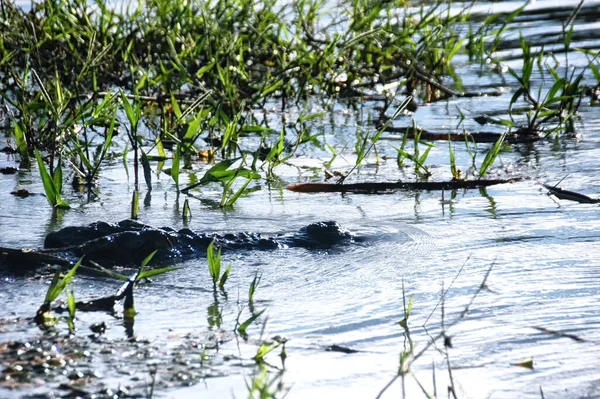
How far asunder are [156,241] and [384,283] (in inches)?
27.2

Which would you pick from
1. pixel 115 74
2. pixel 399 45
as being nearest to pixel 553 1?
pixel 399 45

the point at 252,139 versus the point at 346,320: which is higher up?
the point at 252,139

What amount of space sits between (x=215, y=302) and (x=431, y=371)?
68cm

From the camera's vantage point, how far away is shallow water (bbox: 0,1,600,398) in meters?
2.17

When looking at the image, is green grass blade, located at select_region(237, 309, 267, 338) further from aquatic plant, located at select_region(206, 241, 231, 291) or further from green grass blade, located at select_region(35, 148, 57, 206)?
green grass blade, located at select_region(35, 148, 57, 206)

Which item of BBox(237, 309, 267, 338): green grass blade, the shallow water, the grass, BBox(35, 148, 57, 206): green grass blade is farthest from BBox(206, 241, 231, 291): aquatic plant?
the grass

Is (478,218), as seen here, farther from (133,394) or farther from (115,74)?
(115,74)

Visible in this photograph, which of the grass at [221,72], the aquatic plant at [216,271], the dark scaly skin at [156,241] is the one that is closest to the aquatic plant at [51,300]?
the aquatic plant at [216,271]

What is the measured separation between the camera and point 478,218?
346 cm

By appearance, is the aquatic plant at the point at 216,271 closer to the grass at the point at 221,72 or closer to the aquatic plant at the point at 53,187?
the aquatic plant at the point at 53,187

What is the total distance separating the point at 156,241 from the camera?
A: 3.01 meters

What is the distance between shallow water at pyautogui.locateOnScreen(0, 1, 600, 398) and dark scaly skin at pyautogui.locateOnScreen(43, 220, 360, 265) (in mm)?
66

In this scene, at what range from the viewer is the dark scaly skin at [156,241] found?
9.72 feet

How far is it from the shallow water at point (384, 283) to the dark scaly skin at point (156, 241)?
66 millimetres
